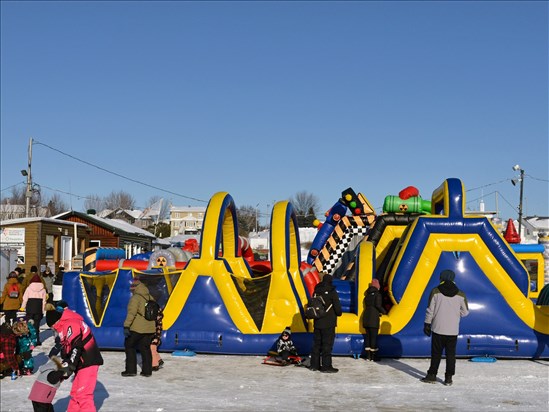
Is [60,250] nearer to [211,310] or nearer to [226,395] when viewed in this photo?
[211,310]

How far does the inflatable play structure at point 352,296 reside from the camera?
429 inches

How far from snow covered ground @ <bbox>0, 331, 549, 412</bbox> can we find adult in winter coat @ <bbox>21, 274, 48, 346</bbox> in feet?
5.99

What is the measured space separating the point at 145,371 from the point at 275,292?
2.96m

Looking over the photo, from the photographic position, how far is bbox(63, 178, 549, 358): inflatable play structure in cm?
1091

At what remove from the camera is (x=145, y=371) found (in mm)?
9156

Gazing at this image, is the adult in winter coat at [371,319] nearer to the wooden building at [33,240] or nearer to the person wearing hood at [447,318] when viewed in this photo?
the person wearing hood at [447,318]

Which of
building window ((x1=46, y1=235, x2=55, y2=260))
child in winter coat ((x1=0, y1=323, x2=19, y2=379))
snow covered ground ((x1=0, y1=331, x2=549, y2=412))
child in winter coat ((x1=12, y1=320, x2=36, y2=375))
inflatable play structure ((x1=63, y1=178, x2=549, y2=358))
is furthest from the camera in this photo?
building window ((x1=46, y1=235, x2=55, y2=260))

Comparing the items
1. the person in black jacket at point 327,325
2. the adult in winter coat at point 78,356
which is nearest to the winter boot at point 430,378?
the person in black jacket at point 327,325

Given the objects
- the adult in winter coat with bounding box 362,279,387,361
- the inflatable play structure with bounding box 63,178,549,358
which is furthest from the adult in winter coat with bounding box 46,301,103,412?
the adult in winter coat with bounding box 362,279,387,361

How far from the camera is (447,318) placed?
8.74m

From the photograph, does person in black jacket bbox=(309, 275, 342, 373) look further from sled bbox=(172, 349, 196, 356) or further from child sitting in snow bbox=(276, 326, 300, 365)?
sled bbox=(172, 349, 196, 356)

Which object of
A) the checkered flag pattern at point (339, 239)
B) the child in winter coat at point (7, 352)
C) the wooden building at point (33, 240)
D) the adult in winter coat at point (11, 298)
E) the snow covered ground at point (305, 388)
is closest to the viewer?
the snow covered ground at point (305, 388)

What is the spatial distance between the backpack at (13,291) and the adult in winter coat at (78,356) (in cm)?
688

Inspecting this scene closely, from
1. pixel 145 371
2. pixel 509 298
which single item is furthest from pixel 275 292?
pixel 509 298
